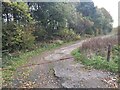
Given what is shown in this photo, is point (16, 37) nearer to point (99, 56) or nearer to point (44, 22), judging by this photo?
point (99, 56)

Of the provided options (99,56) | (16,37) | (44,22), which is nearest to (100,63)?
(99,56)

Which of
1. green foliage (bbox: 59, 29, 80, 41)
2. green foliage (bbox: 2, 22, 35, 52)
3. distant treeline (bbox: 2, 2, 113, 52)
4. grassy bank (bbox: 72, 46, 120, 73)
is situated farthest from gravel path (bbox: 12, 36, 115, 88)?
green foliage (bbox: 59, 29, 80, 41)

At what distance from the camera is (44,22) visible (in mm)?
22484

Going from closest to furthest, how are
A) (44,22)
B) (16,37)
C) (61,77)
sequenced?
(61,77) → (16,37) → (44,22)

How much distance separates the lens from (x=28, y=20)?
17.2 m

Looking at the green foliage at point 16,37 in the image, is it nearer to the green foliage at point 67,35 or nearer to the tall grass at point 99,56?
the tall grass at point 99,56

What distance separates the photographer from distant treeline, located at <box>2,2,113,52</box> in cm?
1499

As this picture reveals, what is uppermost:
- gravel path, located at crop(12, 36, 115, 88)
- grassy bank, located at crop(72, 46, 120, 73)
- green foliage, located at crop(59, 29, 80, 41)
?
green foliage, located at crop(59, 29, 80, 41)

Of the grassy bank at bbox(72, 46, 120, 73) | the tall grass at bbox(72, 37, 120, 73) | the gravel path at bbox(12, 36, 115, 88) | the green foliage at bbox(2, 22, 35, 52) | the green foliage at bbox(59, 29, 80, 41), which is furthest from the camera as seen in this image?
the green foliage at bbox(59, 29, 80, 41)

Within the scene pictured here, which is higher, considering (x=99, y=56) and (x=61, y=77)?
(x=99, y=56)

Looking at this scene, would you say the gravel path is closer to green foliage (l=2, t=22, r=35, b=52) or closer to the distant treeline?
green foliage (l=2, t=22, r=35, b=52)

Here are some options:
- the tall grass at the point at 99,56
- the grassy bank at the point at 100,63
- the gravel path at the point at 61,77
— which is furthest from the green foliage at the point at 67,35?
the gravel path at the point at 61,77

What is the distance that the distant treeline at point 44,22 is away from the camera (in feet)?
49.2

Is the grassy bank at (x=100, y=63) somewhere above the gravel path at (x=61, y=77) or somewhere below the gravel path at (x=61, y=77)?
above
